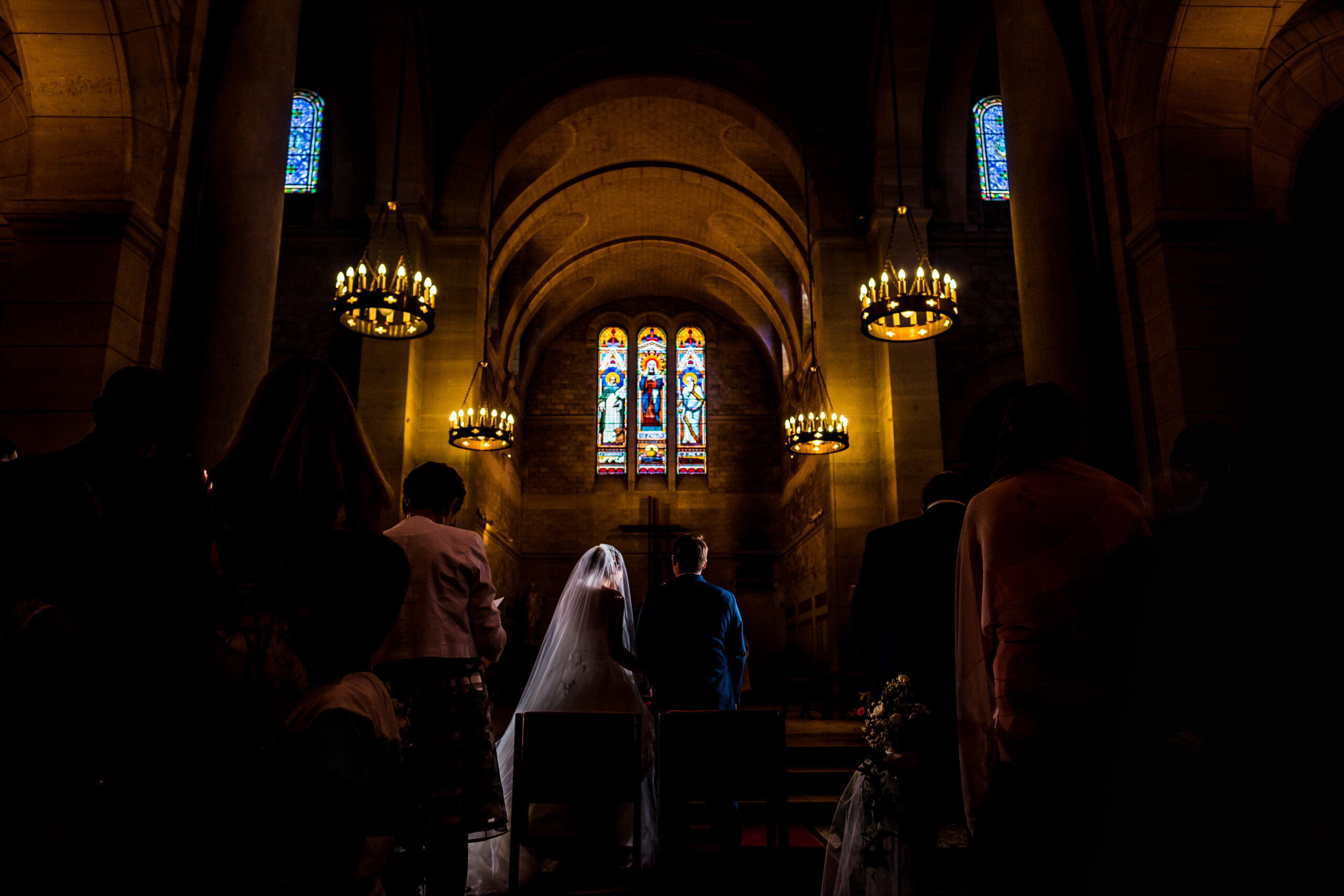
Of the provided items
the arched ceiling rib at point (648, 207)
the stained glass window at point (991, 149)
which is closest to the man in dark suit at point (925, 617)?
the arched ceiling rib at point (648, 207)

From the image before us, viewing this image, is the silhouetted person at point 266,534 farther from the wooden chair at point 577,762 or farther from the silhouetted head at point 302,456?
the wooden chair at point 577,762

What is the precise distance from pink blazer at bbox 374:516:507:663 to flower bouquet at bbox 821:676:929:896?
1.30 m

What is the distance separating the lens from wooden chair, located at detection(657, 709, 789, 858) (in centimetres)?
349

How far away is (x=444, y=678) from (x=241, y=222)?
13.1 ft

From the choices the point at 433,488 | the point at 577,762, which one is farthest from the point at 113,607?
the point at 577,762

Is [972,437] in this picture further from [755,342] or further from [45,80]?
[755,342]

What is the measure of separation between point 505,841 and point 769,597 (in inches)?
626

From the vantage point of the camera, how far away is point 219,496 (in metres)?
1.80

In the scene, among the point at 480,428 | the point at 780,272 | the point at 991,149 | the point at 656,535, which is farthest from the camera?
the point at 656,535

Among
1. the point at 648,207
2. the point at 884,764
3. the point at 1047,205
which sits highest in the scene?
the point at 648,207

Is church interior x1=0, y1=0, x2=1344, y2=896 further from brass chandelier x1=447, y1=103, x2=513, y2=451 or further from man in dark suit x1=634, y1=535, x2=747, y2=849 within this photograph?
man in dark suit x1=634, y1=535, x2=747, y2=849

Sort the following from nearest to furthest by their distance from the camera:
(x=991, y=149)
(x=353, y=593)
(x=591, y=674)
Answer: (x=353, y=593) → (x=591, y=674) → (x=991, y=149)

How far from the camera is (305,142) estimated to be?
13.7 metres

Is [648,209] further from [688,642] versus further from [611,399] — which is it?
[688,642]
